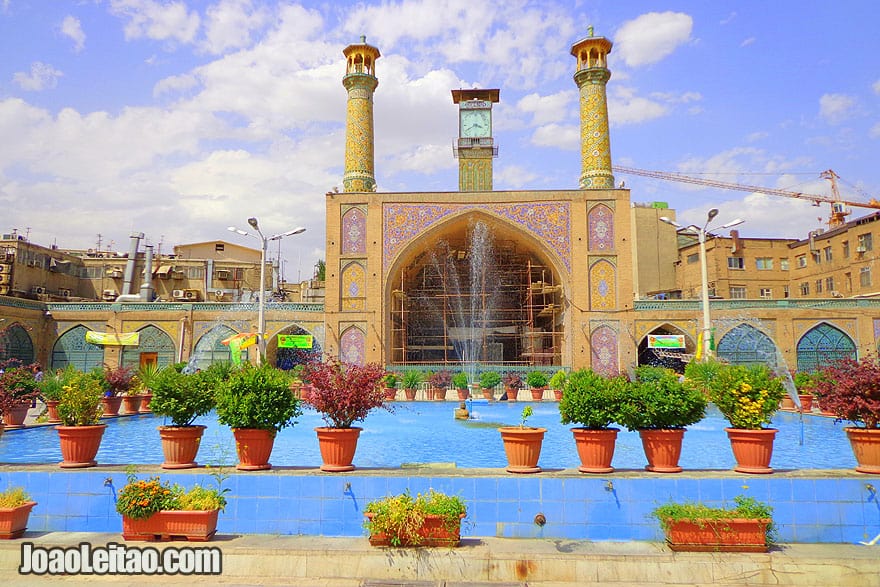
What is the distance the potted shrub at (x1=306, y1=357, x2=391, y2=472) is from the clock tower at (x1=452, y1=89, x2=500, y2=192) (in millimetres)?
24322

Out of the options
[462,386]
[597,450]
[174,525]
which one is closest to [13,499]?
[174,525]

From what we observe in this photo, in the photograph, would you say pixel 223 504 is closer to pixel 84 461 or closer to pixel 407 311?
pixel 84 461

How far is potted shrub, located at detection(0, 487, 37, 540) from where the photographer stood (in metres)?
4.56

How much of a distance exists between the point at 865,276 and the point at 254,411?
103ft

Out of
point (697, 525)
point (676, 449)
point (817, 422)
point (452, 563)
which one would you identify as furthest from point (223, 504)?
point (817, 422)

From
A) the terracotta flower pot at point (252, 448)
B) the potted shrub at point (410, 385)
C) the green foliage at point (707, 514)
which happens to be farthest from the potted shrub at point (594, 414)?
the potted shrub at point (410, 385)

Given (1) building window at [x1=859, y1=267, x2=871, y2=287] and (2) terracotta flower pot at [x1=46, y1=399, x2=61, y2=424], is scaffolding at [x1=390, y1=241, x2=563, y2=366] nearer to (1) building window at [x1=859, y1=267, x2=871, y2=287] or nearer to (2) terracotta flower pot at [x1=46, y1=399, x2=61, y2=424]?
(1) building window at [x1=859, y1=267, x2=871, y2=287]

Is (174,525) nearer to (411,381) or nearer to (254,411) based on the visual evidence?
(254,411)

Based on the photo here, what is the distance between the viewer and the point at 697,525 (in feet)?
13.8

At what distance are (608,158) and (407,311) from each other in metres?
10.4

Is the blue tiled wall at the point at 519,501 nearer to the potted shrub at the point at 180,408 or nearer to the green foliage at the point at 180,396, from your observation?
the potted shrub at the point at 180,408

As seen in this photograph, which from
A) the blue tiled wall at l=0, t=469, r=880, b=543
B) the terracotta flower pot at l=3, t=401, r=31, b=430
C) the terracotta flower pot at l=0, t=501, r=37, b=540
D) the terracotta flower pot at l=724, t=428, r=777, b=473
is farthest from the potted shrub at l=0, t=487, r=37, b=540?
the terracotta flower pot at l=3, t=401, r=31, b=430

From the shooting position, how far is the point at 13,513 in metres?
4.57

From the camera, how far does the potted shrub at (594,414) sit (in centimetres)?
541
